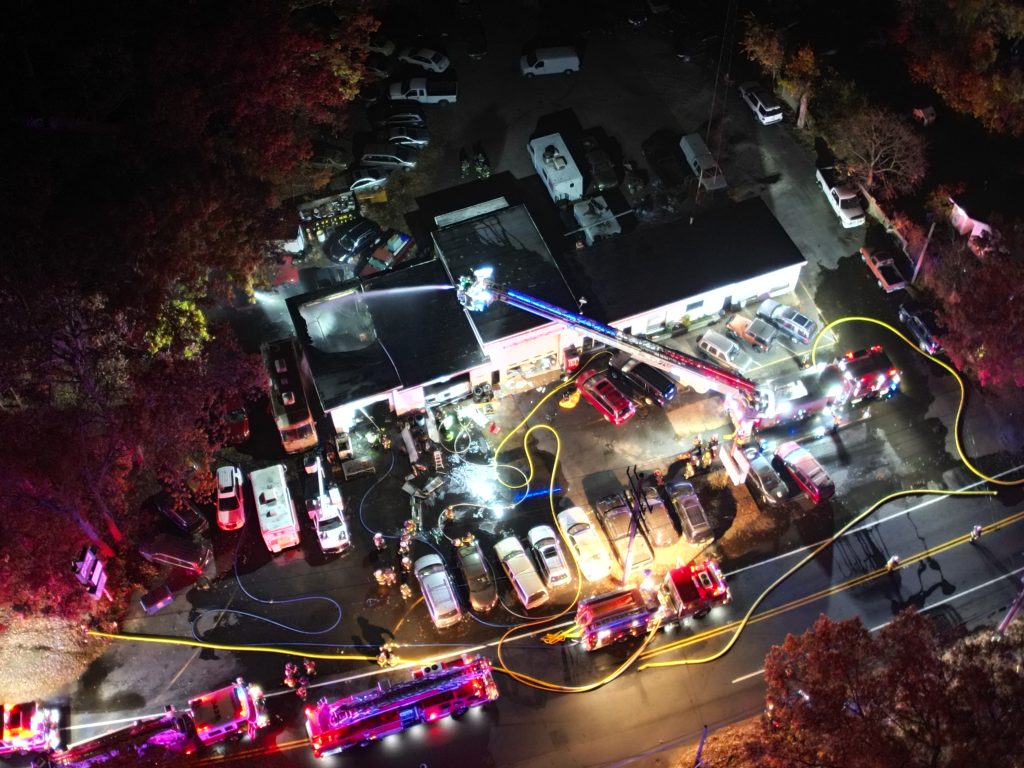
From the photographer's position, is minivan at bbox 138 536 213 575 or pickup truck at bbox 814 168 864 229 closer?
minivan at bbox 138 536 213 575

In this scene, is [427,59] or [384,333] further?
[427,59]

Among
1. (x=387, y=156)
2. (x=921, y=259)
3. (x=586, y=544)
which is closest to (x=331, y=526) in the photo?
(x=586, y=544)

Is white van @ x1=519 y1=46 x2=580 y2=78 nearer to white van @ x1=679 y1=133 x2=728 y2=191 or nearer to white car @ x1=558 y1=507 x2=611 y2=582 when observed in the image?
white van @ x1=679 y1=133 x2=728 y2=191

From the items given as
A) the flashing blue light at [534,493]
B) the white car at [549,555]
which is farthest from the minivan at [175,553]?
the white car at [549,555]

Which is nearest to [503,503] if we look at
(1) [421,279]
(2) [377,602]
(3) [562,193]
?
(2) [377,602]

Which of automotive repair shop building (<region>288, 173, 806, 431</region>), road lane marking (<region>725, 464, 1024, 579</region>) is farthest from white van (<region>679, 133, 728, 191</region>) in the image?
road lane marking (<region>725, 464, 1024, 579</region>)

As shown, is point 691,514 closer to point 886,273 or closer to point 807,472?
point 807,472

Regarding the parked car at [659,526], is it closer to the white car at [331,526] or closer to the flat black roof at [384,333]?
the flat black roof at [384,333]
